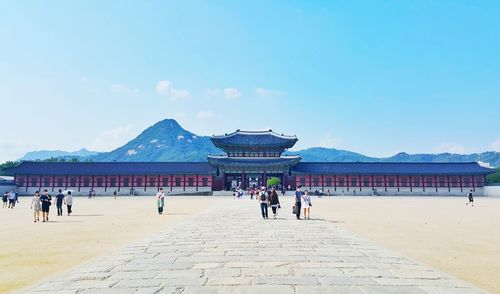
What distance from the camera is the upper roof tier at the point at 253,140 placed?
62969mm

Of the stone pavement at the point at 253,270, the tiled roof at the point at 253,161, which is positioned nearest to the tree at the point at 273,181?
the tiled roof at the point at 253,161

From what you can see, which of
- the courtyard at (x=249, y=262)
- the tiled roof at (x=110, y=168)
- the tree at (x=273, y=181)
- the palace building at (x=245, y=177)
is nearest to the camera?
the courtyard at (x=249, y=262)

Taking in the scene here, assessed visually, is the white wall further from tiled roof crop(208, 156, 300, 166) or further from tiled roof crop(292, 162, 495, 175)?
tiled roof crop(208, 156, 300, 166)

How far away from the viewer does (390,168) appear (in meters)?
60.5

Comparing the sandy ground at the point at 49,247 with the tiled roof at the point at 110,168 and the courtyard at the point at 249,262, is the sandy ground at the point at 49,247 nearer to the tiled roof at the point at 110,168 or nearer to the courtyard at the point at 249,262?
the courtyard at the point at 249,262

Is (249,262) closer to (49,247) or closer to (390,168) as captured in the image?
(49,247)

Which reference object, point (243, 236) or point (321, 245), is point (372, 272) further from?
point (243, 236)

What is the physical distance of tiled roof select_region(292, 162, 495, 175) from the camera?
58969 millimetres

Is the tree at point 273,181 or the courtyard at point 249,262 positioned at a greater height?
the tree at point 273,181

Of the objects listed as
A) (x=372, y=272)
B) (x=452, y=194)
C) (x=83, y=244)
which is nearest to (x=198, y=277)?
(x=372, y=272)

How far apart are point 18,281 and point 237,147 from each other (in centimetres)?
5736

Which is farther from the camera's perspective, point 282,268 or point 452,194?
point 452,194

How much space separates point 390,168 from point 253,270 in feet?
195

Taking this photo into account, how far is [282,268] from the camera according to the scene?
6.66 metres
